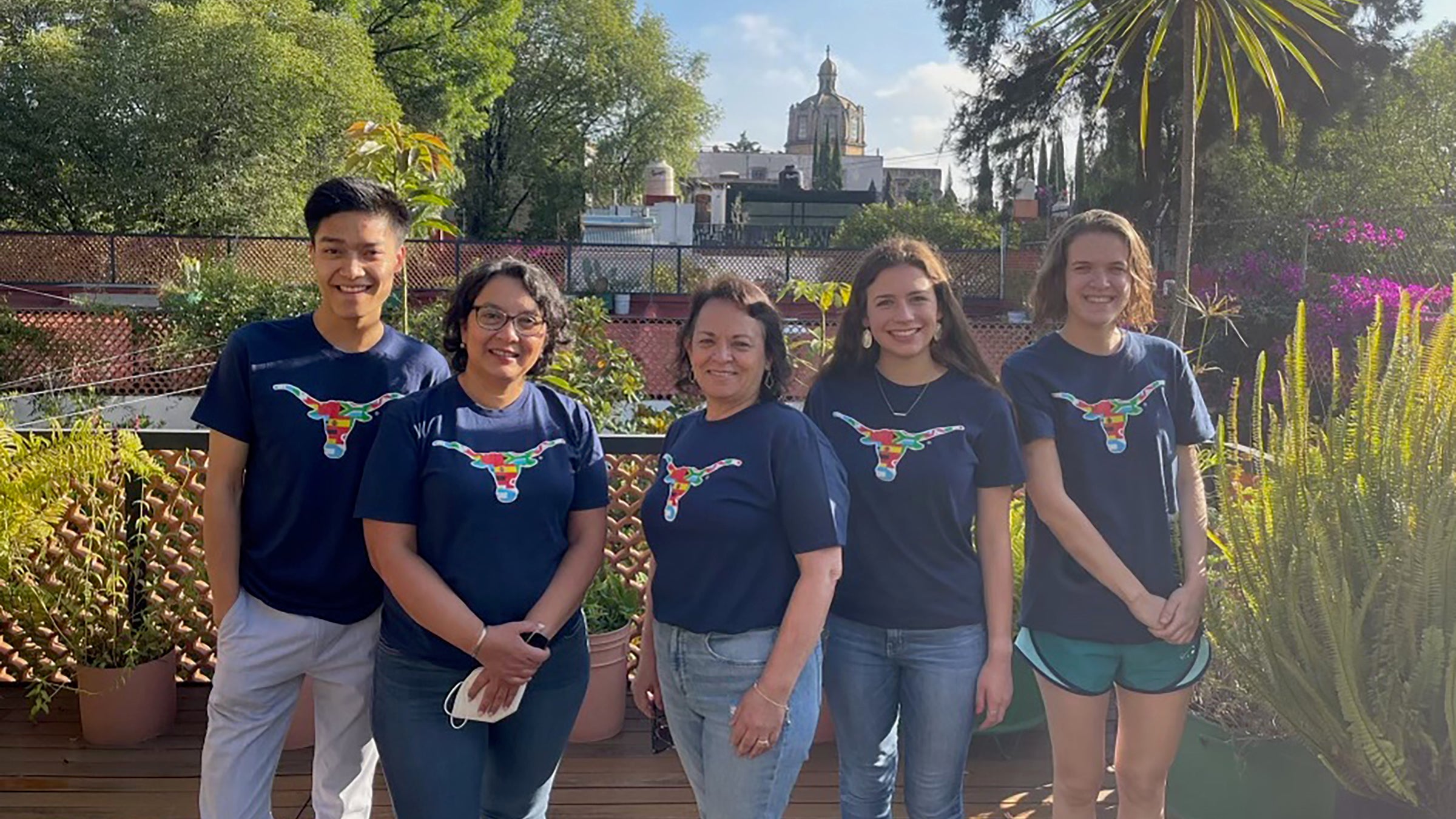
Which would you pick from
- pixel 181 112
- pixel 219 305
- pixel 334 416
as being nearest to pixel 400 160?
pixel 334 416

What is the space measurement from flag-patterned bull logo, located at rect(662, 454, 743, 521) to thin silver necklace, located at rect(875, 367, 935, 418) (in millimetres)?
373

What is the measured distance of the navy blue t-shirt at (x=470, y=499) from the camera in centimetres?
182

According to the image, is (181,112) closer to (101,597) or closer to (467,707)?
(101,597)

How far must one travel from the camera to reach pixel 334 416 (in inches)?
79.7

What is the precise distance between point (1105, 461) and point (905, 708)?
64 cm

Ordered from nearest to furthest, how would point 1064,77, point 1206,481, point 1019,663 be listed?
point 1019,663, point 1206,481, point 1064,77

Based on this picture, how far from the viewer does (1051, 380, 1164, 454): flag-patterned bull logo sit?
211 centimetres

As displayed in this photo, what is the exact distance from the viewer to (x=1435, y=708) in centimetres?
198

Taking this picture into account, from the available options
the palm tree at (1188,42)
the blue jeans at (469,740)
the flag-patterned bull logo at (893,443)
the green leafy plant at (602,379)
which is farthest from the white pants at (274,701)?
the palm tree at (1188,42)

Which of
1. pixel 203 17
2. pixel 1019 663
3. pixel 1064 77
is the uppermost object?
pixel 203 17

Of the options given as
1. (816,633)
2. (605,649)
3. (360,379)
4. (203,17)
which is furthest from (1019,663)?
(203,17)

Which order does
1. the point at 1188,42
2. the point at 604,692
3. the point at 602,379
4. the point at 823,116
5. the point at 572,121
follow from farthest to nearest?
the point at 823,116 → the point at 572,121 → the point at 602,379 → the point at 1188,42 → the point at 604,692

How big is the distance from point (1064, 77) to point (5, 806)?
17.0ft

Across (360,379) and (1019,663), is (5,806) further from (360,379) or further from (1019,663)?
(1019,663)
